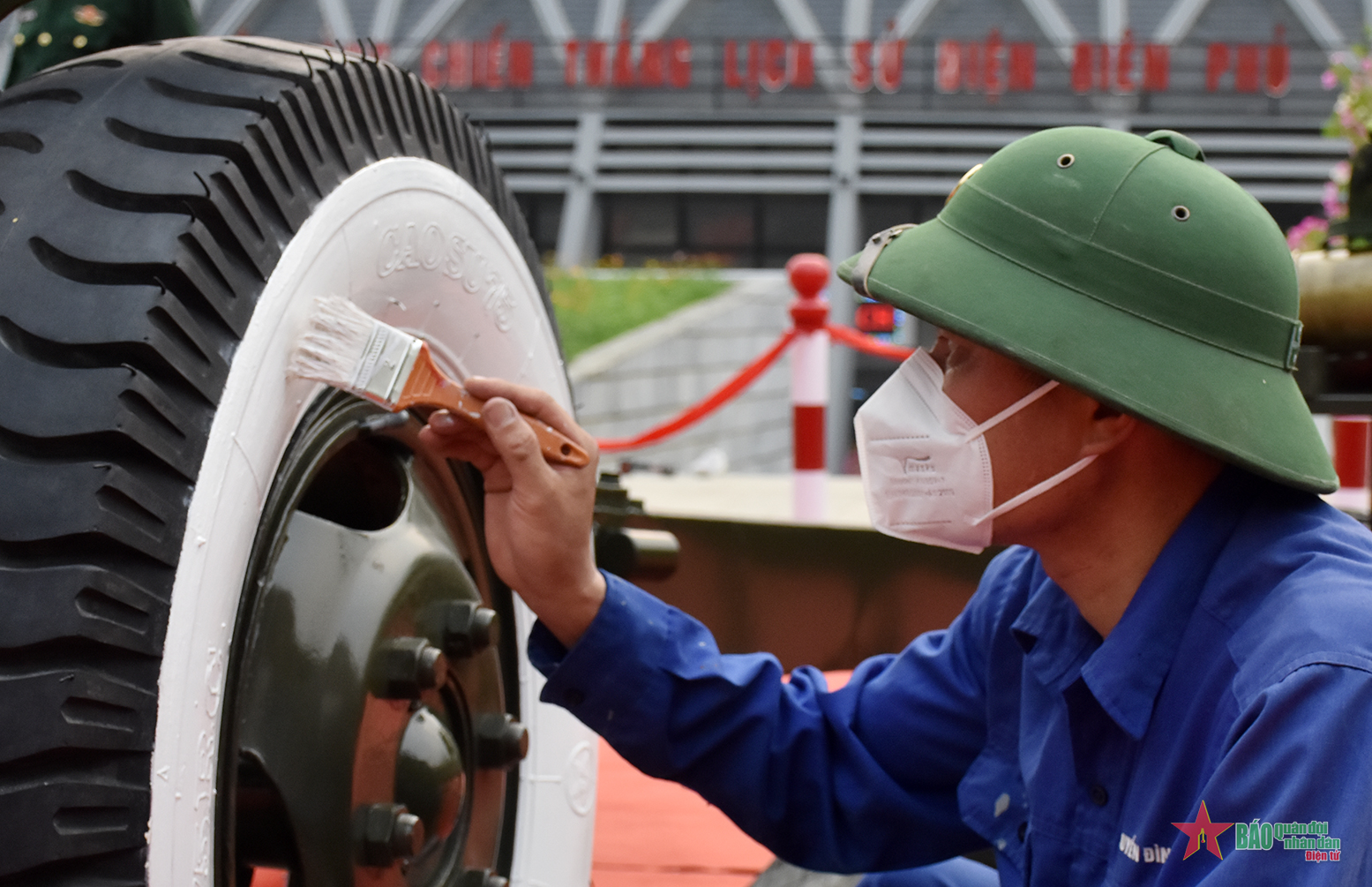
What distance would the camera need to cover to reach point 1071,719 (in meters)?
1.26

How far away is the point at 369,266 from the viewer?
118 cm

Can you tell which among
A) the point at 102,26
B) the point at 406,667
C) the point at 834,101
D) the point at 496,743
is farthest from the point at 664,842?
the point at 834,101

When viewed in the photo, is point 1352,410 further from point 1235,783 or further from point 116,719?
point 116,719

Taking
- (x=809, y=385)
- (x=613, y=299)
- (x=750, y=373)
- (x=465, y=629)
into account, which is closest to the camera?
(x=465, y=629)

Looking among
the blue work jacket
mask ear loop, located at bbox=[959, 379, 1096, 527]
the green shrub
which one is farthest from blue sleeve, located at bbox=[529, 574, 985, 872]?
the green shrub

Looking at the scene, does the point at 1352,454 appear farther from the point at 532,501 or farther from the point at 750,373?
the point at 532,501

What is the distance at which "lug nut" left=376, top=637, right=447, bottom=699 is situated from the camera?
3.90ft

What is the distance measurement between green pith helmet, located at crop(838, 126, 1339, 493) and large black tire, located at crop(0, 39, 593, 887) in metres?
0.58

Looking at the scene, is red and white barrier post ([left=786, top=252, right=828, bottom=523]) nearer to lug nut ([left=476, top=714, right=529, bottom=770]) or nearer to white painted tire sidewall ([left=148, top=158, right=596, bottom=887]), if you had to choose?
white painted tire sidewall ([left=148, top=158, right=596, bottom=887])

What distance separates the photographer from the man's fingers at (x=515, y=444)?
1265 mm

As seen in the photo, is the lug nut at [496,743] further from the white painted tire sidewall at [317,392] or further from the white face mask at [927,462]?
the white face mask at [927,462]

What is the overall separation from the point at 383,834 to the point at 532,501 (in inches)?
13.9

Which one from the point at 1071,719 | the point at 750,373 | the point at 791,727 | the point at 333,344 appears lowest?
the point at 750,373

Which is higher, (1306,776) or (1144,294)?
(1144,294)
